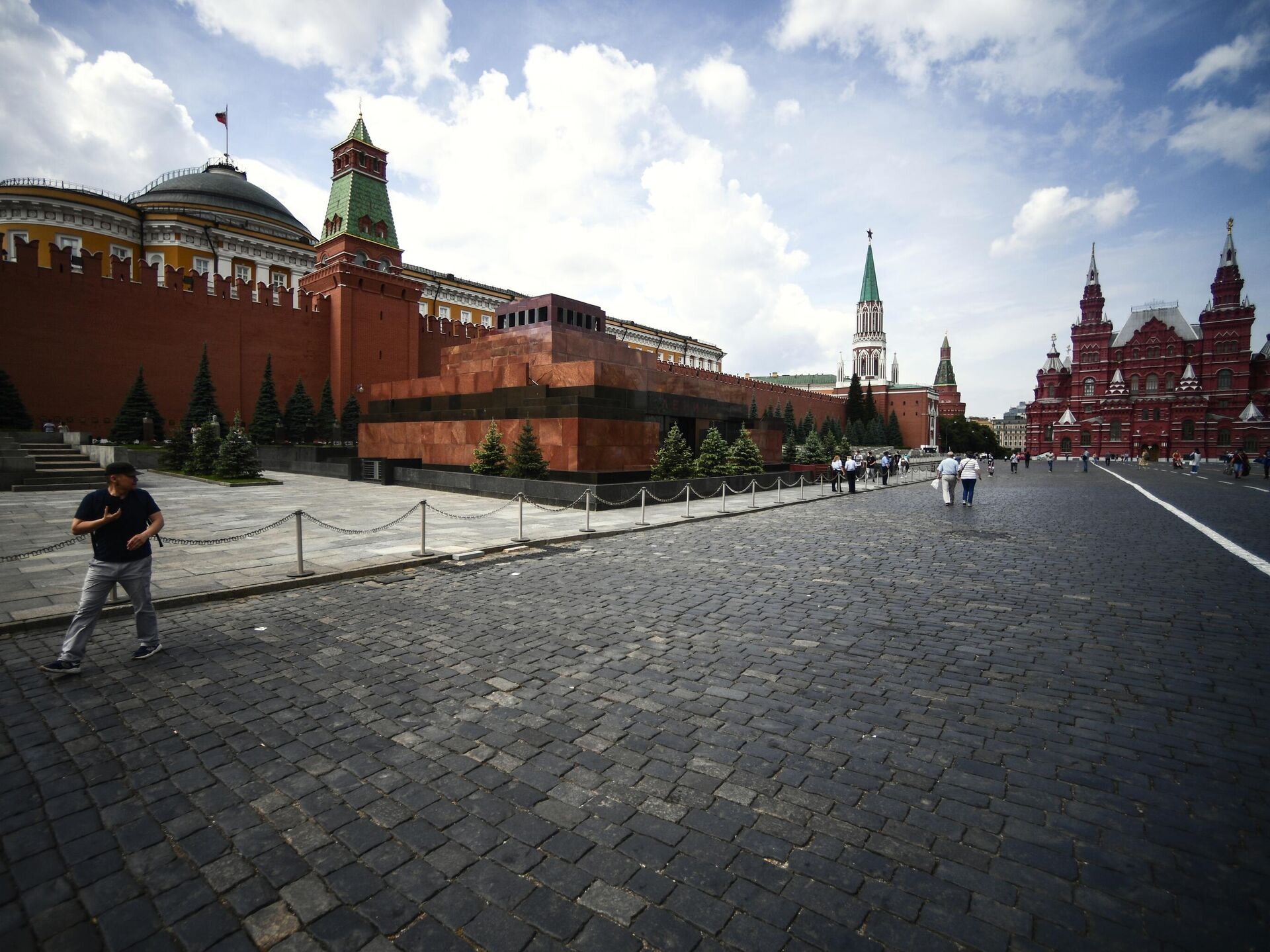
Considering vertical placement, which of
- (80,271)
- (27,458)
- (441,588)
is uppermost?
(80,271)

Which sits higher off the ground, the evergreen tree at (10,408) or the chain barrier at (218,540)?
the evergreen tree at (10,408)

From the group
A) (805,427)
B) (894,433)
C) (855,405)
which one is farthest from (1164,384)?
(805,427)

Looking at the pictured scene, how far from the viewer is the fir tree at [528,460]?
1734 centimetres

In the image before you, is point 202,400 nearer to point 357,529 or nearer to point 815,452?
point 357,529

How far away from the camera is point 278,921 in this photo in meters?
2.25

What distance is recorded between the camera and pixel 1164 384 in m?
67.4

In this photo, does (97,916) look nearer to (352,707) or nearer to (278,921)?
(278,921)

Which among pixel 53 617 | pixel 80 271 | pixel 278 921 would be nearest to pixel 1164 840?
A: pixel 278 921

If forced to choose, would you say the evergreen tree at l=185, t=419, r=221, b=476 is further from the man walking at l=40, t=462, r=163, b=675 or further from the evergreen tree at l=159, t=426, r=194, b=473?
the man walking at l=40, t=462, r=163, b=675

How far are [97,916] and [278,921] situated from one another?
699mm

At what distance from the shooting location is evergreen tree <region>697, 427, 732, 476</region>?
68.8ft

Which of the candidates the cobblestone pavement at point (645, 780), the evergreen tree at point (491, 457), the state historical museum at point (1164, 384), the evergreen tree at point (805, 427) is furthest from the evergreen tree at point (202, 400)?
the state historical museum at point (1164, 384)

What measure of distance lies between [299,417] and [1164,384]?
286 ft

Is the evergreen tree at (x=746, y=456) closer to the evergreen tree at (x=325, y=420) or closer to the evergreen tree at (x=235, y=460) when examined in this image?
the evergreen tree at (x=235, y=460)
